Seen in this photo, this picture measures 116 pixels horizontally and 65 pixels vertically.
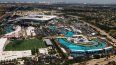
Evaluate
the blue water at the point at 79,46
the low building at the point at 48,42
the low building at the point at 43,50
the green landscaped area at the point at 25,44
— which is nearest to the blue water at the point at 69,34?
the blue water at the point at 79,46

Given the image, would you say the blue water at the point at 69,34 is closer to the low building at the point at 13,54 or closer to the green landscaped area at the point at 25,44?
the green landscaped area at the point at 25,44

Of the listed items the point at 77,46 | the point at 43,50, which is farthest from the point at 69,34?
the point at 43,50

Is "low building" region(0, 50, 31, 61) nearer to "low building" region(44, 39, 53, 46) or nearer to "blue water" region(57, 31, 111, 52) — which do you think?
"low building" region(44, 39, 53, 46)

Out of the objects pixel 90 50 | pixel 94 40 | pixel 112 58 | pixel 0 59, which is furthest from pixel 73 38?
pixel 0 59

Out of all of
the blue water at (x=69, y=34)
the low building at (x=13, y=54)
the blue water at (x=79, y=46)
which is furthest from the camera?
the blue water at (x=69, y=34)

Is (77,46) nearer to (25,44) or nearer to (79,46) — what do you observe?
(79,46)

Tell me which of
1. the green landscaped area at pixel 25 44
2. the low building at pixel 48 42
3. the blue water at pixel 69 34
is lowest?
the blue water at pixel 69 34

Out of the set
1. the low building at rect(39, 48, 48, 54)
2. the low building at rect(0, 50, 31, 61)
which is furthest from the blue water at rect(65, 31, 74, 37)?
the low building at rect(0, 50, 31, 61)

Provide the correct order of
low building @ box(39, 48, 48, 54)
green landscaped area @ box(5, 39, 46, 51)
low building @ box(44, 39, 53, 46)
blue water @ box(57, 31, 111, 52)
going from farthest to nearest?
1. low building @ box(44, 39, 53, 46)
2. green landscaped area @ box(5, 39, 46, 51)
3. blue water @ box(57, 31, 111, 52)
4. low building @ box(39, 48, 48, 54)

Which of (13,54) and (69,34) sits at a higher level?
(13,54)
